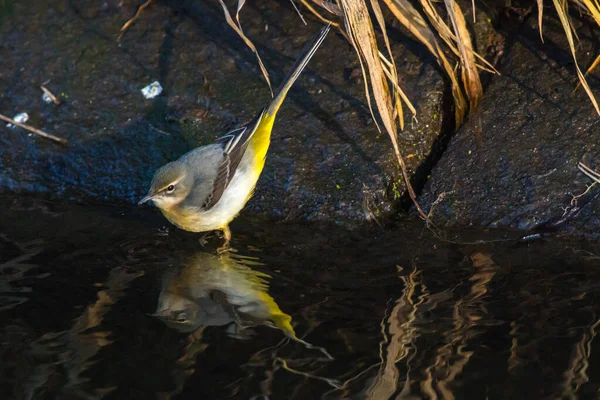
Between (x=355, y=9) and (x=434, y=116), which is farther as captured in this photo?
(x=434, y=116)

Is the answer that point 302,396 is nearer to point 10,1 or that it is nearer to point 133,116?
point 133,116

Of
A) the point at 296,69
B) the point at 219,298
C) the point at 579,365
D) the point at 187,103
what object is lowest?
the point at 219,298

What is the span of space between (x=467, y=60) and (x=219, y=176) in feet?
7.68

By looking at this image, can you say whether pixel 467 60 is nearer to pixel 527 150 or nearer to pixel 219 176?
pixel 527 150

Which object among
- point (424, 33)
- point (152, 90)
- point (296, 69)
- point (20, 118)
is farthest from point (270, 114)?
point (20, 118)

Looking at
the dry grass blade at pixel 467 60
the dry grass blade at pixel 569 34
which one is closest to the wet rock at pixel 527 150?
the dry grass blade at pixel 467 60

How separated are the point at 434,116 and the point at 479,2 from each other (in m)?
1.40

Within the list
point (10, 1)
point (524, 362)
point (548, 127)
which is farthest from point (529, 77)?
point (10, 1)

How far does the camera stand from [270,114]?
7.03 metres

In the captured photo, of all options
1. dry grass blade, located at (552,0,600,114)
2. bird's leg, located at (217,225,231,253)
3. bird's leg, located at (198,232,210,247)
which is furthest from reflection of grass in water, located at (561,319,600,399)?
bird's leg, located at (198,232,210,247)

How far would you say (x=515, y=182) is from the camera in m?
6.71

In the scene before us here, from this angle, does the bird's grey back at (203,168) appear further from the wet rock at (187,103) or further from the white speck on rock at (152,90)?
the white speck on rock at (152,90)

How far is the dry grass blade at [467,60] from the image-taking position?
640cm

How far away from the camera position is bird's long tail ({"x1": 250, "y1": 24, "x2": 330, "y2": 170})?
6.83m
